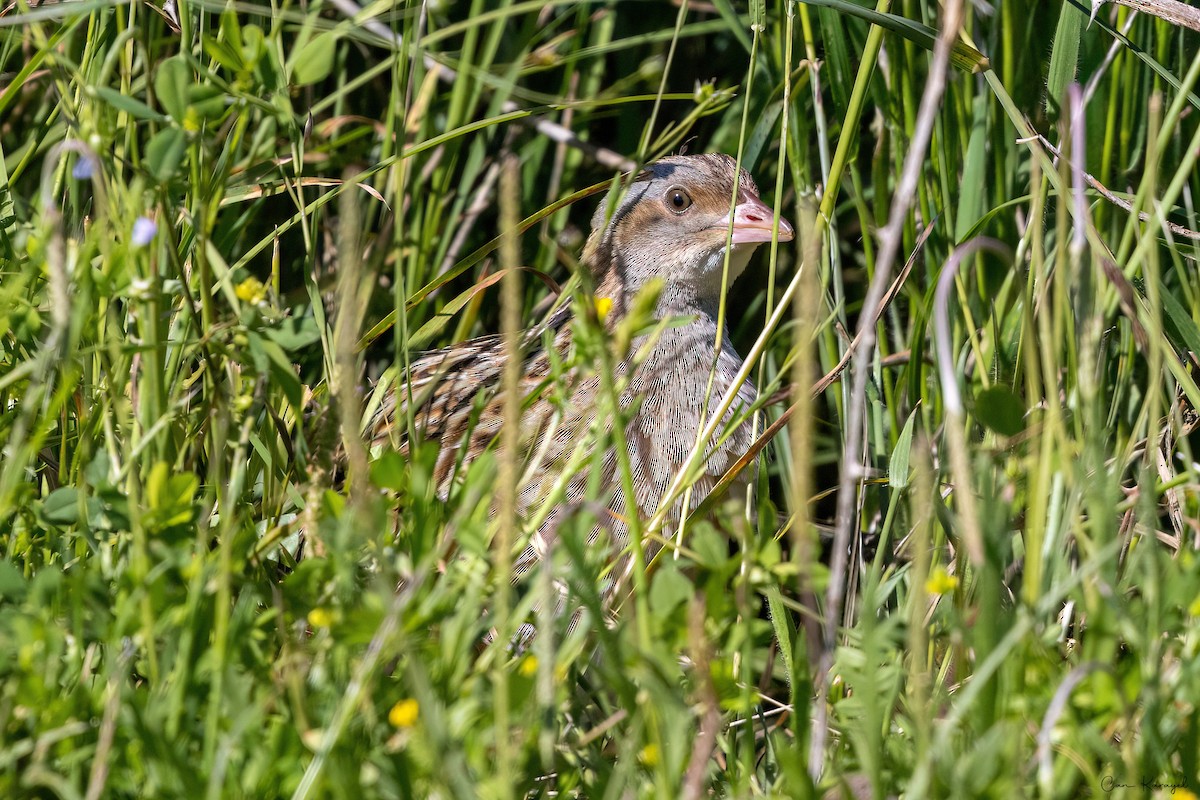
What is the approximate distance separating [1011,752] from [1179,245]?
178 cm

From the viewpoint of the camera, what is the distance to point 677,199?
2.98 meters

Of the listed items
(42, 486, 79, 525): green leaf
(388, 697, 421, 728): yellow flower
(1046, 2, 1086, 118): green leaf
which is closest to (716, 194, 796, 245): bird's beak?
(1046, 2, 1086, 118): green leaf

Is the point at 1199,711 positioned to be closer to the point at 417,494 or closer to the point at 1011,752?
the point at 1011,752

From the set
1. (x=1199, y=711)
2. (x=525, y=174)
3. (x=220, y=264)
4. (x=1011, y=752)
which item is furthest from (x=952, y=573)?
(x=525, y=174)

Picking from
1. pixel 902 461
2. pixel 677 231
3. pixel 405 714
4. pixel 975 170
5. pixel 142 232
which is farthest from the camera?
pixel 677 231

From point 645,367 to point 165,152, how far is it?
132 centimetres

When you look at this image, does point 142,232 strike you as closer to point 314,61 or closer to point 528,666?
point 314,61

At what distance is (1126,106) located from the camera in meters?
2.62

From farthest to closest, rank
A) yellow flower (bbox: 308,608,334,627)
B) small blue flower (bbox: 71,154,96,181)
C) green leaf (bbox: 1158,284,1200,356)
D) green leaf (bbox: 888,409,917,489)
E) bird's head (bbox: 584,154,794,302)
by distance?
bird's head (bbox: 584,154,794,302), green leaf (bbox: 1158,284,1200,356), green leaf (bbox: 888,409,917,489), small blue flower (bbox: 71,154,96,181), yellow flower (bbox: 308,608,334,627)

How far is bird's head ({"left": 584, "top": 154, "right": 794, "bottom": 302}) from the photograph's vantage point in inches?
114

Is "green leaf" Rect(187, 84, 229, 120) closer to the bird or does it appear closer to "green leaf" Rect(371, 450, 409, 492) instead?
"green leaf" Rect(371, 450, 409, 492)

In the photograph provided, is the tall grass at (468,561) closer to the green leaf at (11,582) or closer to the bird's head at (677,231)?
the green leaf at (11,582)

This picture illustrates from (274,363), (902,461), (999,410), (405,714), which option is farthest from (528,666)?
(902,461)

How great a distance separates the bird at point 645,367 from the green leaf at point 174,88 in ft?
2.55
